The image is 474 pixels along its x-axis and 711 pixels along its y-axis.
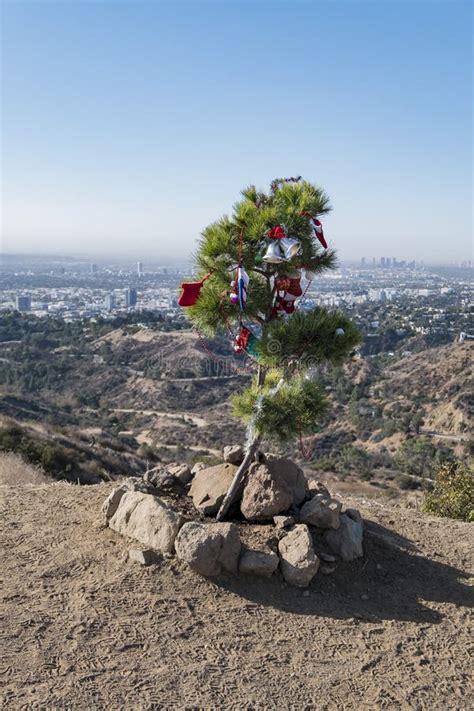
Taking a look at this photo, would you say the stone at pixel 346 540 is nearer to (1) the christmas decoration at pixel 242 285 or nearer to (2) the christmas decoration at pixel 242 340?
(2) the christmas decoration at pixel 242 340

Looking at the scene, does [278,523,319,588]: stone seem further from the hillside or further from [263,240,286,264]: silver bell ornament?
the hillside

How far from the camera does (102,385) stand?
50.1m

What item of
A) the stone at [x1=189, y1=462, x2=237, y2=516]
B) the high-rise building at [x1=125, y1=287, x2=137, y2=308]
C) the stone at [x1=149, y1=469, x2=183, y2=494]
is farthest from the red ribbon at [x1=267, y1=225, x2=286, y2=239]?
the high-rise building at [x1=125, y1=287, x2=137, y2=308]

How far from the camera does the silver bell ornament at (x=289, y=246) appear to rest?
217 inches

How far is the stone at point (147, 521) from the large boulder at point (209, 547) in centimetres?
18

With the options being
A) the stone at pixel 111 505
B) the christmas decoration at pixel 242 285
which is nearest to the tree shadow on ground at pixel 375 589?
the stone at pixel 111 505

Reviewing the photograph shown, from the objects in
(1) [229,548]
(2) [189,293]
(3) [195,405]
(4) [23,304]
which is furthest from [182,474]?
(4) [23,304]

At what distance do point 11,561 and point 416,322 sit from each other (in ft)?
228

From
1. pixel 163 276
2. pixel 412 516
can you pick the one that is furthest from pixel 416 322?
pixel 163 276

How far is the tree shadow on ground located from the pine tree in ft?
5.05

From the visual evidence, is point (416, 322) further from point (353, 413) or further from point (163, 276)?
point (163, 276)

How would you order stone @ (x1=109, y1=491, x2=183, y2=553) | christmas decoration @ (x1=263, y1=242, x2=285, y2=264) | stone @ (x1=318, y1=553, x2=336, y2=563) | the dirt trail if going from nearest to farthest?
christmas decoration @ (x1=263, y1=242, x2=285, y2=264), stone @ (x1=109, y1=491, x2=183, y2=553), stone @ (x1=318, y1=553, x2=336, y2=563), the dirt trail

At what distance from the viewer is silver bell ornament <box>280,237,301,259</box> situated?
550 centimetres

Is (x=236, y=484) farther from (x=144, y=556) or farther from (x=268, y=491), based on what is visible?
(x=144, y=556)
